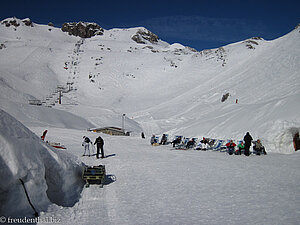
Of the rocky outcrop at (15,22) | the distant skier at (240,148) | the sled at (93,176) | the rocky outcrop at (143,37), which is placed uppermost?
the rocky outcrop at (15,22)

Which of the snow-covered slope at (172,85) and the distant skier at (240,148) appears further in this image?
the snow-covered slope at (172,85)

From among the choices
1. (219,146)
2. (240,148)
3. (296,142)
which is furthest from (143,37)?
(296,142)

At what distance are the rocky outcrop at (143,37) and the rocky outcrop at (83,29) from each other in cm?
2618

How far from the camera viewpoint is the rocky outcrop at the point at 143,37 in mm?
147625

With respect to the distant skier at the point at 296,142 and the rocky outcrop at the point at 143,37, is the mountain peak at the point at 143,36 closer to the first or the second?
the rocky outcrop at the point at 143,37

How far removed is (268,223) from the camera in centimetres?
507

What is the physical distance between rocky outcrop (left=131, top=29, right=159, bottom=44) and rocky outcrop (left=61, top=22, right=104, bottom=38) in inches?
1031

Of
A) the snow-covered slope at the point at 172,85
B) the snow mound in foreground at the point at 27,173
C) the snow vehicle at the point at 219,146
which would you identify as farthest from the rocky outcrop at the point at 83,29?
the snow mound in foreground at the point at 27,173

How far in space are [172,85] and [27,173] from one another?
64.6m

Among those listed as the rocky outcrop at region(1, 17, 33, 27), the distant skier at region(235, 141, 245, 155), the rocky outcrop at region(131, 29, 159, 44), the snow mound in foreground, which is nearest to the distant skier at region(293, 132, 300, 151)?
the distant skier at region(235, 141, 245, 155)

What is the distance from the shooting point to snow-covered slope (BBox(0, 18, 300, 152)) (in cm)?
2178

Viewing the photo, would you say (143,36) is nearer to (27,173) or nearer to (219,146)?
(219,146)

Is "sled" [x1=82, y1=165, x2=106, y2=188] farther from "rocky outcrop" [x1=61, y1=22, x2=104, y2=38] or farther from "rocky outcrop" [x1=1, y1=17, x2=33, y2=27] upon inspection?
"rocky outcrop" [x1=1, y1=17, x2=33, y2=27]

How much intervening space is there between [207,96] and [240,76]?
850 centimetres
